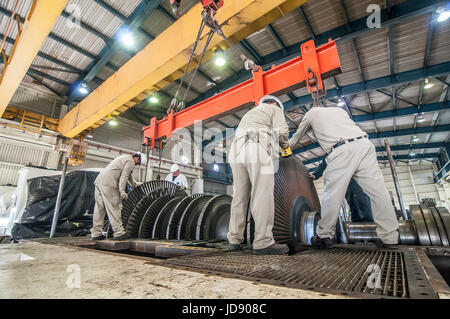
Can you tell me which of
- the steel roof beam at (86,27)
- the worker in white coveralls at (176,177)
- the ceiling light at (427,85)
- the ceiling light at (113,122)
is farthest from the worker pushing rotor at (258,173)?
the ceiling light at (113,122)

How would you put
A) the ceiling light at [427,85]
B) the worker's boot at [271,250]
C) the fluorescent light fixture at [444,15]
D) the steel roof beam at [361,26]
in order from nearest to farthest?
the worker's boot at [271,250] < the fluorescent light fixture at [444,15] < the steel roof beam at [361,26] < the ceiling light at [427,85]

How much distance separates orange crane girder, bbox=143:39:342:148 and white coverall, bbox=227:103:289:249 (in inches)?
25.2

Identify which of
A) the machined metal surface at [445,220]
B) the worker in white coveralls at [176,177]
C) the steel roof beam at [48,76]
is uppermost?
the steel roof beam at [48,76]

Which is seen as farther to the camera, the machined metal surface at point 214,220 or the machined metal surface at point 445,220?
the machined metal surface at point 214,220

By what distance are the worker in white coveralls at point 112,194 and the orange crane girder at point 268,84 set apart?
0.84 metres

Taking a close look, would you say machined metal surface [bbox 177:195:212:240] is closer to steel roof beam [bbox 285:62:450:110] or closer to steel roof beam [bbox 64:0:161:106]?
steel roof beam [bbox 64:0:161:106]

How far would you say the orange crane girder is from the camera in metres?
2.21

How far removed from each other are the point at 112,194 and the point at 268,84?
267 cm

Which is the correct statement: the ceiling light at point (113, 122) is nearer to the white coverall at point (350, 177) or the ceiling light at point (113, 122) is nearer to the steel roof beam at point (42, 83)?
the steel roof beam at point (42, 83)

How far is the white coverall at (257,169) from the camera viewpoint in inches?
64.2

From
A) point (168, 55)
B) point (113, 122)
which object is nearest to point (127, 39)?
point (168, 55)

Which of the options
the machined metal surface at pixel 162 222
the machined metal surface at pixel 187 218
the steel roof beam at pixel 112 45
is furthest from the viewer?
the steel roof beam at pixel 112 45

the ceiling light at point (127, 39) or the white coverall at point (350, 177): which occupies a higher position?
the ceiling light at point (127, 39)

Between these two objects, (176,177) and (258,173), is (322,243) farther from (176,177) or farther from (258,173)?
(176,177)
